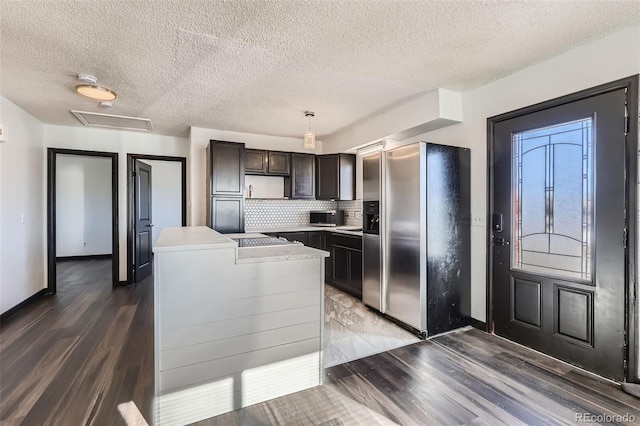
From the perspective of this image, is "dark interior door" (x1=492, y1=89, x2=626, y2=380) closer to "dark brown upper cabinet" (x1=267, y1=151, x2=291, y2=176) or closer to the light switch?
the light switch

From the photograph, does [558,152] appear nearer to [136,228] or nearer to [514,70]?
[514,70]

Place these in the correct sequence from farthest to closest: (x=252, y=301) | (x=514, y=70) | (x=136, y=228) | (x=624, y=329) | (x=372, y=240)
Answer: (x=136, y=228)
(x=372, y=240)
(x=514, y=70)
(x=624, y=329)
(x=252, y=301)

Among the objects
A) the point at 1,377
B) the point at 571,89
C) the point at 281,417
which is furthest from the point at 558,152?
the point at 1,377

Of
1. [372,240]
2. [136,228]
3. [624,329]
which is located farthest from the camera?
[136,228]

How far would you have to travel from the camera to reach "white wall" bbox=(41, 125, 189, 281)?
4.55 m

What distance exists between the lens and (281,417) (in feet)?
5.90

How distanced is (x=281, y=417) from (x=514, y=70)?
3.40 metres

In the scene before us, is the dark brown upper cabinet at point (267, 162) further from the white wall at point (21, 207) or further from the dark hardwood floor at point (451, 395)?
the dark hardwood floor at point (451, 395)

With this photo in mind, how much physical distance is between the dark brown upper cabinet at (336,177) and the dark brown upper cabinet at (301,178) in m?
0.10

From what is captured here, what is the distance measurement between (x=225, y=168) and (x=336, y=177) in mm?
1842

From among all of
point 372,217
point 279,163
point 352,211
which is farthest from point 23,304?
point 352,211

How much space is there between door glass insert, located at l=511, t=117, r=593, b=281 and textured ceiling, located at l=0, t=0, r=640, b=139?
730 millimetres

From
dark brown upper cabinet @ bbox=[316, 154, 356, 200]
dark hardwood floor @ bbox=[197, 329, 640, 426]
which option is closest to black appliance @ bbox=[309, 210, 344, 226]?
dark brown upper cabinet @ bbox=[316, 154, 356, 200]

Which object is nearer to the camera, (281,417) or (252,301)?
(281,417)
